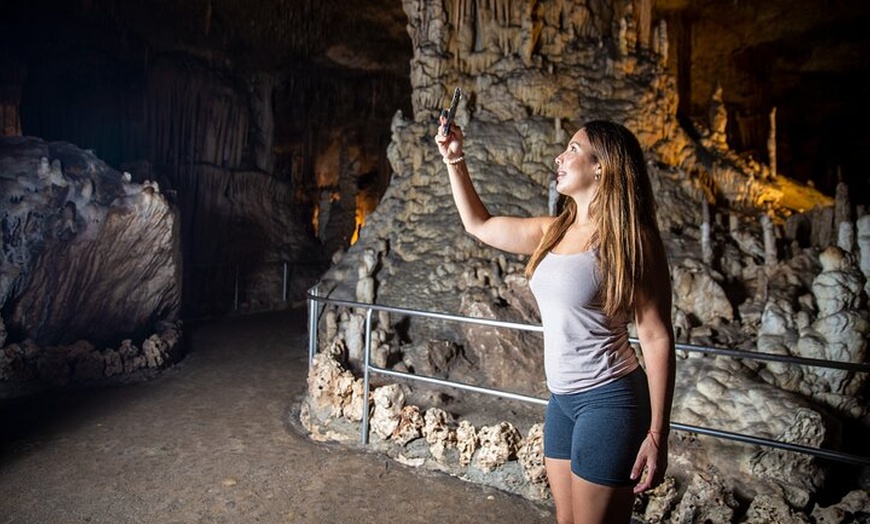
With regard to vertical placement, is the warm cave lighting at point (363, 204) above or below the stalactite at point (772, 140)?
below

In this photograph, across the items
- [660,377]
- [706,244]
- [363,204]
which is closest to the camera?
[660,377]

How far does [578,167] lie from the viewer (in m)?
1.60

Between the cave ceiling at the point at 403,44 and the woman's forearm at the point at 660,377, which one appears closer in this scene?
the woman's forearm at the point at 660,377

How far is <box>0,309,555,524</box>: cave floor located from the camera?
10.3 ft

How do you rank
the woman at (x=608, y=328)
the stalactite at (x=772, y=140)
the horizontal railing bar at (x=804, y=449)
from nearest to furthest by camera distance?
1. the woman at (x=608, y=328)
2. the horizontal railing bar at (x=804, y=449)
3. the stalactite at (x=772, y=140)

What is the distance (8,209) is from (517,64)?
259 inches

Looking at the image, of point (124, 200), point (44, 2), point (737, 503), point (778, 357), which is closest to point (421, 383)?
point (737, 503)

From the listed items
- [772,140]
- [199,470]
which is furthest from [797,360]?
[772,140]

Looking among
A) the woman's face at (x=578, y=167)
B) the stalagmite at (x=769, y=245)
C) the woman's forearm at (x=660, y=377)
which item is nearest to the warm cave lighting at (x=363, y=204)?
the stalagmite at (x=769, y=245)

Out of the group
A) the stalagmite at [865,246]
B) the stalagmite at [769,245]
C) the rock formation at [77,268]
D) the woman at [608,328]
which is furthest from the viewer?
the stalagmite at [769,245]

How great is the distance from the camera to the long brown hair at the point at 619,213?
1.46 m

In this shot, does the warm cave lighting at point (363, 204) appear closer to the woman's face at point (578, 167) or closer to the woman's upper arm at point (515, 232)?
the woman's upper arm at point (515, 232)

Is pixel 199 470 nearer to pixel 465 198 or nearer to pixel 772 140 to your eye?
pixel 465 198

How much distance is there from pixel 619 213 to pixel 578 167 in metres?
0.20
